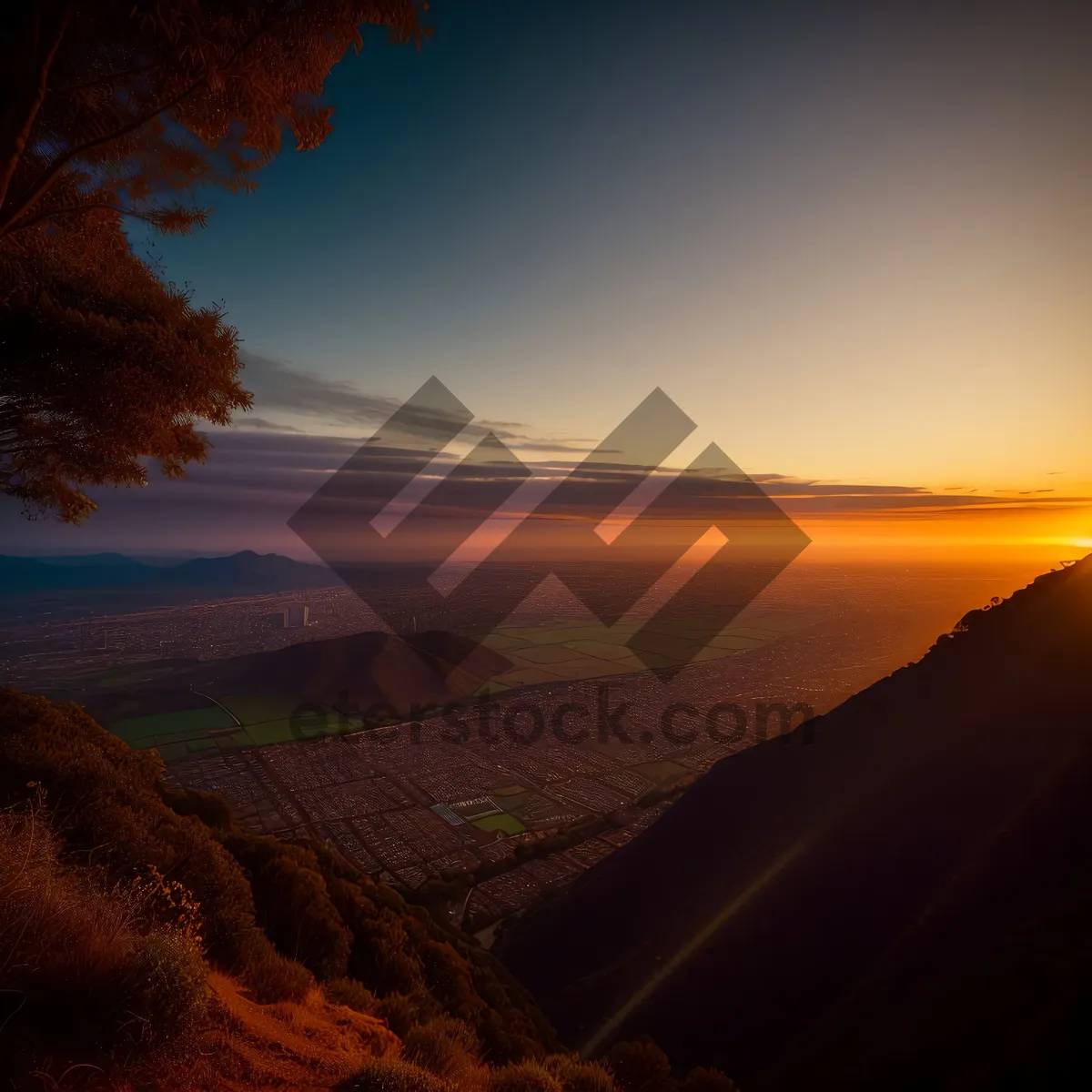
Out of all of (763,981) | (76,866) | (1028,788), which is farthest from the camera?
(1028,788)

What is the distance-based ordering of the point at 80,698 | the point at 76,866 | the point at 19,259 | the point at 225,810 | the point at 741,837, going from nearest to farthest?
the point at 76,866, the point at 19,259, the point at 225,810, the point at 741,837, the point at 80,698

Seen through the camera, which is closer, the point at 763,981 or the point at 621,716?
the point at 763,981

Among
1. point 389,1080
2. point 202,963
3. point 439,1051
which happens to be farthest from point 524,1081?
point 202,963

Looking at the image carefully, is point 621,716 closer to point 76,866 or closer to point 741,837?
point 741,837

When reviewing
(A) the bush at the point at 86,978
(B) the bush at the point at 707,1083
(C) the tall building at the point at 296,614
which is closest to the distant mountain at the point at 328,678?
(C) the tall building at the point at 296,614

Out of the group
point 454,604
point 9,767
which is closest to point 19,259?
point 9,767

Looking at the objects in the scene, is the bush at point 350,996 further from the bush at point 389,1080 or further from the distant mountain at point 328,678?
the distant mountain at point 328,678
